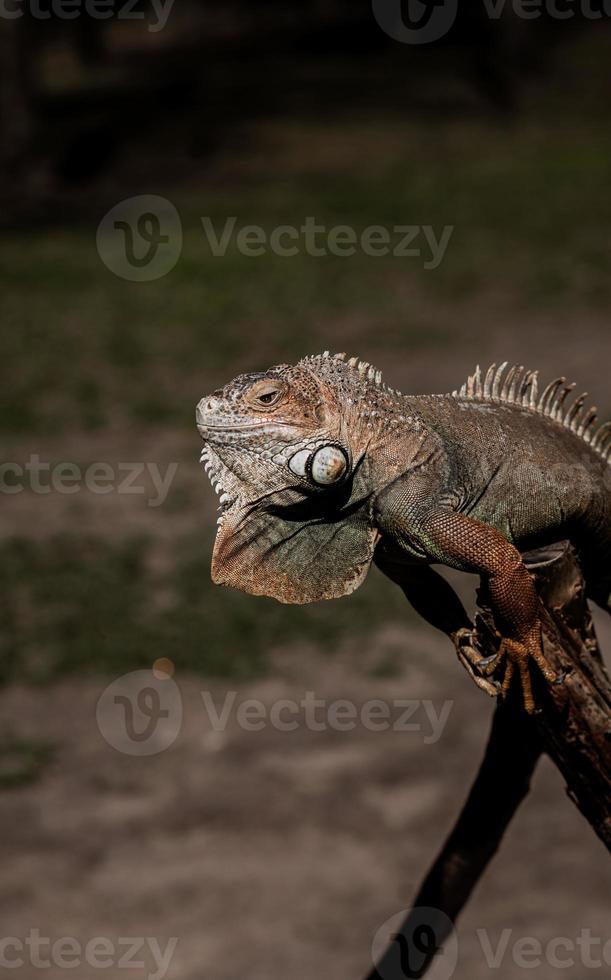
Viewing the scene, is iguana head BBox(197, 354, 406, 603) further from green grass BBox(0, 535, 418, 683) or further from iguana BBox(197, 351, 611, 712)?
green grass BBox(0, 535, 418, 683)

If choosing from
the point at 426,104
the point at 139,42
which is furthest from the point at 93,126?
the point at 139,42

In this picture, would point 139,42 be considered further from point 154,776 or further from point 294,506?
point 294,506

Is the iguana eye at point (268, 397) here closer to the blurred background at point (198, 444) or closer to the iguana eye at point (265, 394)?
the iguana eye at point (265, 394)

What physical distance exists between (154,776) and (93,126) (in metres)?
21.4

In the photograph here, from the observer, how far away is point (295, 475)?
11.2 ft

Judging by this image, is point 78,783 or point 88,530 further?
point 88,530

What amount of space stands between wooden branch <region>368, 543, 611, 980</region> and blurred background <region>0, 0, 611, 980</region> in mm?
1992

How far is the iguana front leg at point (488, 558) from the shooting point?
3311 mm

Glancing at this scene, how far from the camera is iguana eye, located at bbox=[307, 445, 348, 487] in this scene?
3354 millimetres

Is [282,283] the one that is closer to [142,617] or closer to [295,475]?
[142,617]

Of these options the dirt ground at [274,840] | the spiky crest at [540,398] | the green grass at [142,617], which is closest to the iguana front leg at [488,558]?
the spiky crest at [540,398]

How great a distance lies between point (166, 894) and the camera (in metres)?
6.71

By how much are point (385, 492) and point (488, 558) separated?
37 centimetres

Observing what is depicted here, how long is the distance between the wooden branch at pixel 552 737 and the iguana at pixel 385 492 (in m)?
0.11
